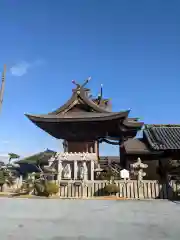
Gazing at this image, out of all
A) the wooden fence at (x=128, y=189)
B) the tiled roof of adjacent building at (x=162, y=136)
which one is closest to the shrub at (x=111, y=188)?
the wooden fence at (x=128, y=189)

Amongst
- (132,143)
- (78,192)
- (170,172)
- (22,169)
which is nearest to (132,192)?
(78,192)

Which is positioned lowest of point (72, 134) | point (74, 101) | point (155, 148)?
point (155, 148)

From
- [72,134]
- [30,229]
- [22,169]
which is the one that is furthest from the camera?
[22,169]

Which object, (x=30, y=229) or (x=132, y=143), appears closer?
(x=30, y=229)

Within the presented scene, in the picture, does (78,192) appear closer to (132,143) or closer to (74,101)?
(132,143)

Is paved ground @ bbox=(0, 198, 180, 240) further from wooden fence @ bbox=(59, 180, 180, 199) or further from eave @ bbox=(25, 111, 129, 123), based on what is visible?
eave @ bbox=(25, 111, 129, 123)

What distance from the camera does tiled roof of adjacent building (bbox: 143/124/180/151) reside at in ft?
59.5

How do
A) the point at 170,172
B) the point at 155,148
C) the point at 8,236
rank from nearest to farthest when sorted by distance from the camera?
the point at 8,236, the point at 170,172, the point at 155,148

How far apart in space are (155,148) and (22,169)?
27400 millimetres

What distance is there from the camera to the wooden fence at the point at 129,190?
44.3ft

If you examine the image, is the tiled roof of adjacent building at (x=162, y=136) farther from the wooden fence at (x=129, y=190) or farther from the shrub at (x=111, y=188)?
the shrub at (x=111, y=188)

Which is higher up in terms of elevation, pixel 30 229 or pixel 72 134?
pixel 72 134

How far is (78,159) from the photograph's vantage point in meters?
17.3

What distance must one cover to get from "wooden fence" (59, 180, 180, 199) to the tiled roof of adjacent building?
461cm
